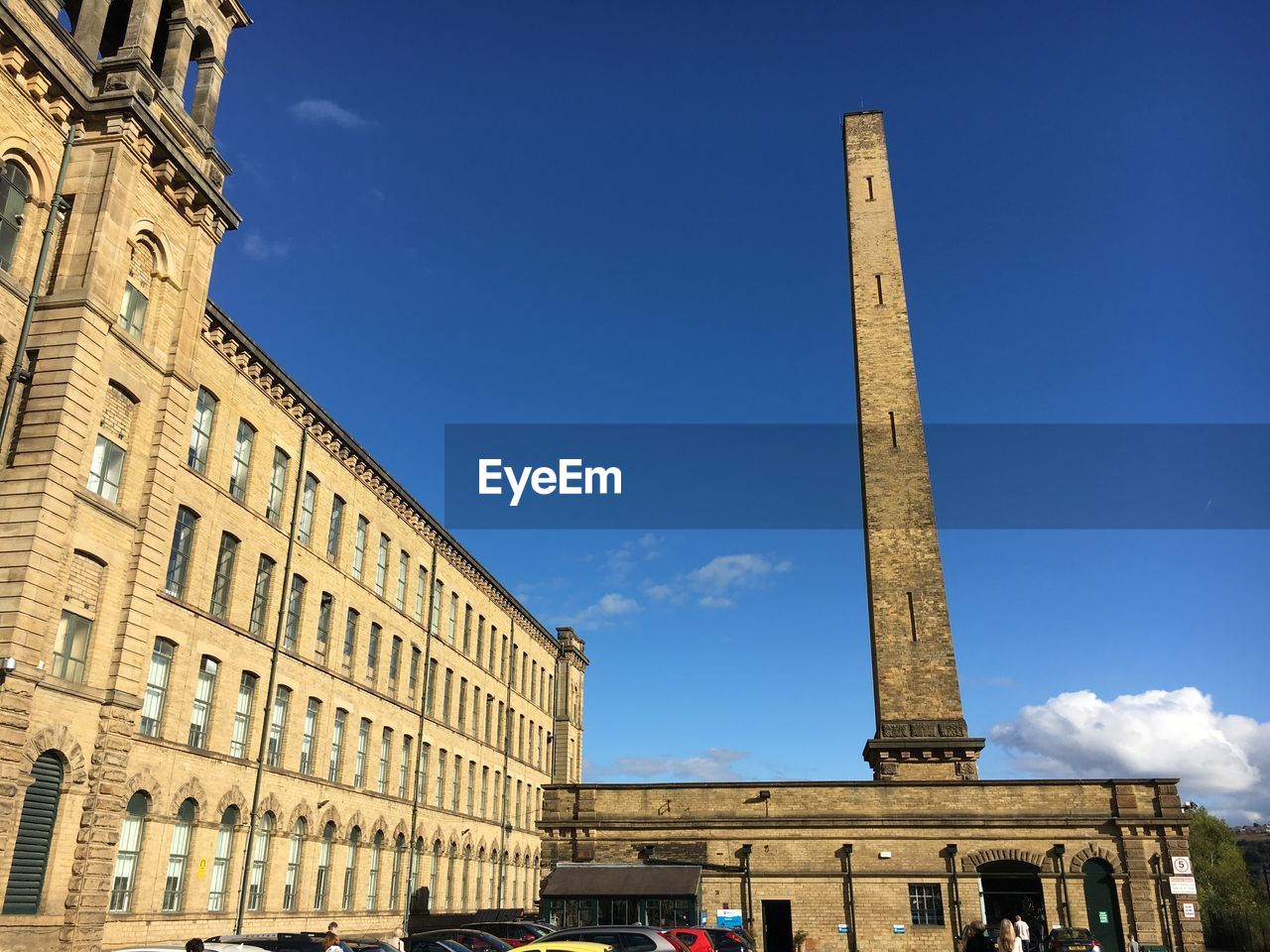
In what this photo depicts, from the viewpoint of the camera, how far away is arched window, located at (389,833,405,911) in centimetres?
3831

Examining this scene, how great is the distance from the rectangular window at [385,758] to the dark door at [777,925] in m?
16.7

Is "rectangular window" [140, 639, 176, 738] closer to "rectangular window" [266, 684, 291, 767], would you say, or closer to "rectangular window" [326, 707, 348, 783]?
"rectangular window" [266, 684, 291, 767]

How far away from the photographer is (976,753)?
31.6 m

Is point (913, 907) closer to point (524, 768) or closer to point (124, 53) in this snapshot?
point (124, 53)

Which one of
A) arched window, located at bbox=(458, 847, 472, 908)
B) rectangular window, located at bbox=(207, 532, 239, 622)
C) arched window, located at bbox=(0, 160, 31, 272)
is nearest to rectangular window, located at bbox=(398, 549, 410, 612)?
rectangular window, located at bbox=(207, 532, 239, 622)

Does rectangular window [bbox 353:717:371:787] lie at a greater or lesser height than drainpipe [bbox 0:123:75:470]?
lesser

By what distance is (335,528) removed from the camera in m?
36.2

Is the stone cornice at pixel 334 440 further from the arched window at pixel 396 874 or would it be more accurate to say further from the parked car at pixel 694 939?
the parked car at pixel 694 939

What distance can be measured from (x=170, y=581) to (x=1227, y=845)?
66.2 metres

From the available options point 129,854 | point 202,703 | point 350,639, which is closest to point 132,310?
point 202,703

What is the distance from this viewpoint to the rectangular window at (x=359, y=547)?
1471 inches

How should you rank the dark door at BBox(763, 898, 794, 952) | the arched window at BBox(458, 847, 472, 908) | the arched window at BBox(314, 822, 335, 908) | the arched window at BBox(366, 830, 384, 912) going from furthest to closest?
the arched window at BBox(458, 847, 472, 908)
the arched window at BBox(366, 830, 384, 912)
the arched window at BBox(314, 822, 335, 908)
the dark door at BBox(763, 898, 794, 952)

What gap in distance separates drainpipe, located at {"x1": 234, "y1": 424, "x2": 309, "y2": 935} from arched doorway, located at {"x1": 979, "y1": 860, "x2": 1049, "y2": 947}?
69.9 ft

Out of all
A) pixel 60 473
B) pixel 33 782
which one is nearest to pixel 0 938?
pixel 33 782
